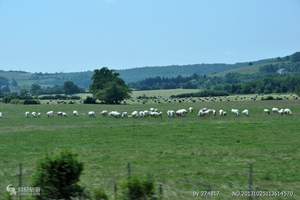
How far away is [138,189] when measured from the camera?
1327cm

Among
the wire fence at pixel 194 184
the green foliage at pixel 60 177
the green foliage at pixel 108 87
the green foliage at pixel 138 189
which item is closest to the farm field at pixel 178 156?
the wire fence at pixel 194 184

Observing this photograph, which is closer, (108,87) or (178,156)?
(178,156)

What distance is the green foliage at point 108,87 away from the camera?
10856cm

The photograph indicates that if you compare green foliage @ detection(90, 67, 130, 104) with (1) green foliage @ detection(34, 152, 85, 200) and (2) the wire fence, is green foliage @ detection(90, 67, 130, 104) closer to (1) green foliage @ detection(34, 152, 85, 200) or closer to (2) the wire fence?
(2) the wire fence

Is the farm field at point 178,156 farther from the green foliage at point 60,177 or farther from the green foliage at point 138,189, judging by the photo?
the green foliage at point 138,189

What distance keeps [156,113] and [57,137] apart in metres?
30.0

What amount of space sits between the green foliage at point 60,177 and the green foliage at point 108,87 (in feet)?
308

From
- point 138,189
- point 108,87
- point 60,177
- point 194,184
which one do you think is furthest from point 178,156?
point 108,87

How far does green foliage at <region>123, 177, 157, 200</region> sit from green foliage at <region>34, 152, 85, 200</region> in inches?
47.7

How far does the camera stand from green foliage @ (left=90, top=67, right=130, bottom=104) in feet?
356

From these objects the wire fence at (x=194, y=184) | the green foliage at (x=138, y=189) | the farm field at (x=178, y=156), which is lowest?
the farm field at (x=178, y=156)

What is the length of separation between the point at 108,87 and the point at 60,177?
312 feet

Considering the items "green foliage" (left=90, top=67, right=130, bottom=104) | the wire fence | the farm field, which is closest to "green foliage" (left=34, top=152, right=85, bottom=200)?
the farm field

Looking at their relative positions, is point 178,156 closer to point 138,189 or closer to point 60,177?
point 60,177
